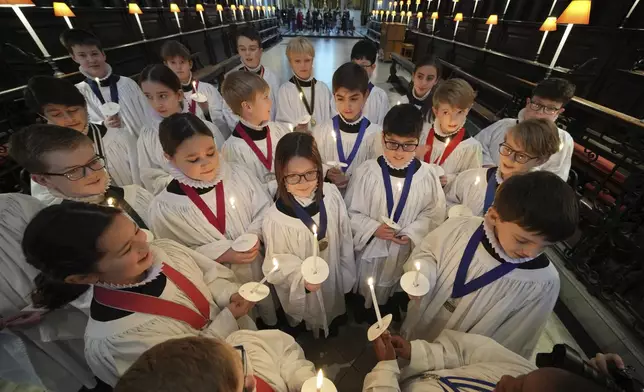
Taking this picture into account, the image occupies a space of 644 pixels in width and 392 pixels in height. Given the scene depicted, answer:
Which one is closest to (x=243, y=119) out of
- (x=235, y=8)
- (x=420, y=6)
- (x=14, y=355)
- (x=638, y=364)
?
(x=14, y=355)

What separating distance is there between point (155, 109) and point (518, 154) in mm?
3517

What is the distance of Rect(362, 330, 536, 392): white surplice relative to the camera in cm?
118

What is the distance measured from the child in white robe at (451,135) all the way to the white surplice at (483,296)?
1093 mm

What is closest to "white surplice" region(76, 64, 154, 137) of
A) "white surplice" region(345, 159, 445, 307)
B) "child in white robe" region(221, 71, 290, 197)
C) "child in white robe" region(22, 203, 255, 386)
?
"child in white robe" region(221, 71, 290, 197)

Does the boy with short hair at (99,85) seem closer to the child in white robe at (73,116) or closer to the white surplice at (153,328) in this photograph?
the child in white robe at (73,116)

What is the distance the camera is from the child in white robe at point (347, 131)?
102 inches

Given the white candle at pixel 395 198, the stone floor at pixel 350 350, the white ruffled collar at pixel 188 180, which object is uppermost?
the white ruffled collar at pixel 188 180

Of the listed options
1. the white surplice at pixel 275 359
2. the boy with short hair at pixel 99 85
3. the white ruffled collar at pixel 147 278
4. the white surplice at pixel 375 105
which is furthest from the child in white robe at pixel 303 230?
the boy with short hair at pixel 99 85

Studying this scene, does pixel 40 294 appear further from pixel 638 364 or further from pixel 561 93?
pixel 561 93

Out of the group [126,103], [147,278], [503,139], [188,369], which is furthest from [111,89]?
[503,139]

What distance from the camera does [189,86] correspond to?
424 centimetres

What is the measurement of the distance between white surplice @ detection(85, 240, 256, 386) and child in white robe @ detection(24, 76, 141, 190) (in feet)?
4.65

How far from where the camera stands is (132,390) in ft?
2.24

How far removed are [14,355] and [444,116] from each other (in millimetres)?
3856
